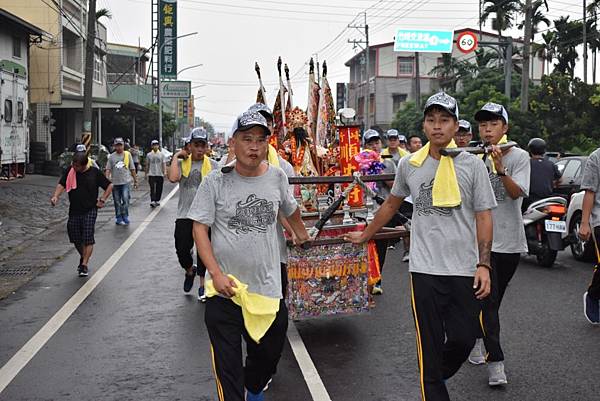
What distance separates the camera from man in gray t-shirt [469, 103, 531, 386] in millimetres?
5570

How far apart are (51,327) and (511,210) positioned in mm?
4556

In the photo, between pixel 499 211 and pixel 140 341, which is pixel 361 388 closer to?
pixel 499 211

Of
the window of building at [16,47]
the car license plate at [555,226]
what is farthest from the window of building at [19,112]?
the car license plate at [555,226]

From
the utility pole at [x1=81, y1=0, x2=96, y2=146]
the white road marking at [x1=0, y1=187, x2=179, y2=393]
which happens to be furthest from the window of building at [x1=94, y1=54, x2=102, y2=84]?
the white road marking at [x1=0, y1=187, x2=179, y2=393]

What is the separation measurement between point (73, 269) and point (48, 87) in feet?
91.2

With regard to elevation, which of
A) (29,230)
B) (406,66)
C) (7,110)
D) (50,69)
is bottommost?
(29,230)

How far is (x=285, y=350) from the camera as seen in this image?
6.69 metres

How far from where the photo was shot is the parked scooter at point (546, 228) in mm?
10781

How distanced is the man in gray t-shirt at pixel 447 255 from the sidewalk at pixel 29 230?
21.1ft

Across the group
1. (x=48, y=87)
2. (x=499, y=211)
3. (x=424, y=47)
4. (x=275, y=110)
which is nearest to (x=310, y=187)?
(x=275, y=110)

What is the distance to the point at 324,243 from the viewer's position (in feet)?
22.3

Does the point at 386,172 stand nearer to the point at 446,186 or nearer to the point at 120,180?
the point at 446,186

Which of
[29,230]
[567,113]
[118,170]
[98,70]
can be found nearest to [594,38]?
[567,113]

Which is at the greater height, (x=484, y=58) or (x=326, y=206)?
(x=484, y=58)
